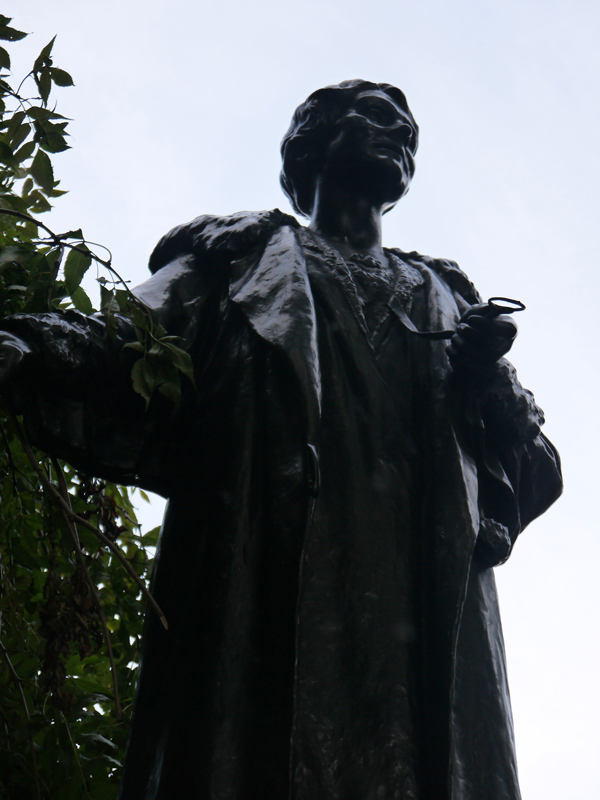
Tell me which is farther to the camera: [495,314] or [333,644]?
[495,314]

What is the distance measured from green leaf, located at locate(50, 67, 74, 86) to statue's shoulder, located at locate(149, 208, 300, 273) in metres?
0.65

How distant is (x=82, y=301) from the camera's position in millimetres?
2883

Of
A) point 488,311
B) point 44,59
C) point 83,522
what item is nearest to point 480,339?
point 488,311

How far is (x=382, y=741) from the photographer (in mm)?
2637

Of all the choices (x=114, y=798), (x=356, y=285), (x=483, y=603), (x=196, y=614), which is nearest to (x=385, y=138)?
(x=356, y=285)

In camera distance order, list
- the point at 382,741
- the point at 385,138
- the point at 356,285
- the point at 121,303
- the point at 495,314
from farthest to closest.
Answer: the point at 385,138 → the point at 356,285 → the point at 495,314 → the point at 121,303 → the point at 382,741

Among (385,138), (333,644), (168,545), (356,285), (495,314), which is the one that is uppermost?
(385,138)

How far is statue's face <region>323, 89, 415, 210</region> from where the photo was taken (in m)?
3.77

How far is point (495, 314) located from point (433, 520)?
65 centimetres

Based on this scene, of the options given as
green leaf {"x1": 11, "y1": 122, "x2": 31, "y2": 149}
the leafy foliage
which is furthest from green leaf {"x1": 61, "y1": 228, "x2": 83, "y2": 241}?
green leaf {"x1": 11, "y1": 122, "x2": 31, "y2": 149}

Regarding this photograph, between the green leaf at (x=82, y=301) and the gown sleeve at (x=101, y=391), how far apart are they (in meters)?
0.03

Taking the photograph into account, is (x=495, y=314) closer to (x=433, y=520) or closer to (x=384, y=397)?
(x=384, y=397)

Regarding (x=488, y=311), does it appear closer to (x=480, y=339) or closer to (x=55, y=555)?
(x=480, y=339)

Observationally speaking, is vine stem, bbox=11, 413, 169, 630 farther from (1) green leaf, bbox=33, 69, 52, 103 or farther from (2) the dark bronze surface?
(1) green leaf, bbox=33, 69, 52, 103
